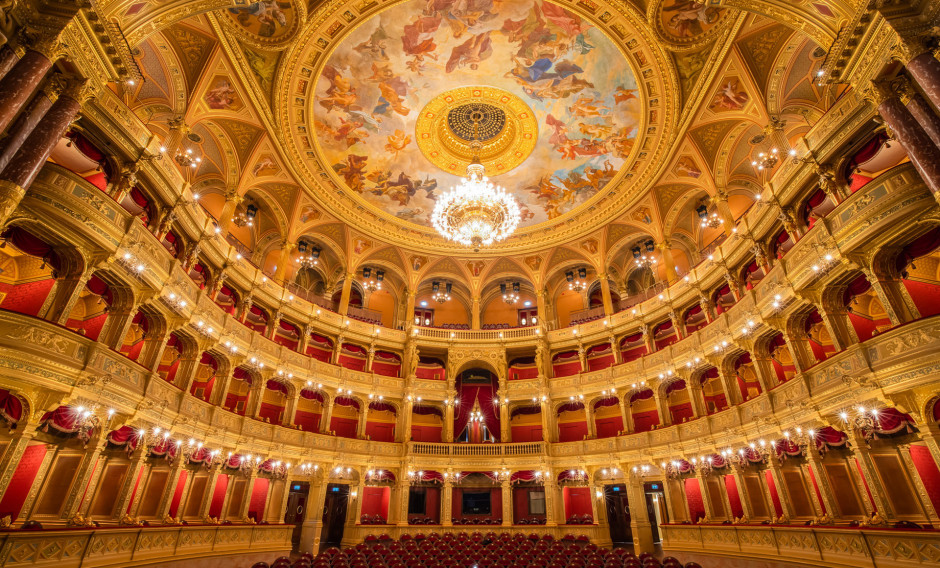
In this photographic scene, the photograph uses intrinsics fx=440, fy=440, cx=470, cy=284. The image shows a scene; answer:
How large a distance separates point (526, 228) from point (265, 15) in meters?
16.6

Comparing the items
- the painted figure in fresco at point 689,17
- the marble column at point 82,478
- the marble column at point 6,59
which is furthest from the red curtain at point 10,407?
the painted figure in fresco at point 689,17

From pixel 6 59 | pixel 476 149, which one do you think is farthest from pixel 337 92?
pixel 6 59

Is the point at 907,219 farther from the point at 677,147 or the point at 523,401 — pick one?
the point at 523,401

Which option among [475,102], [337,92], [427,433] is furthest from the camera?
[427,433]

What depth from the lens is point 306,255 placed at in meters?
25.2

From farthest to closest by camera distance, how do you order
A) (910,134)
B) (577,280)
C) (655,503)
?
1. (577,280)
2. (655,503)
3. (910,134)

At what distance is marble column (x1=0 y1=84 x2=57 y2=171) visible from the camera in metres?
7.12

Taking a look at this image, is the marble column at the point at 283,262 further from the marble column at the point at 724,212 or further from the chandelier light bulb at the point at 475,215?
the marble column at the point at 724,212

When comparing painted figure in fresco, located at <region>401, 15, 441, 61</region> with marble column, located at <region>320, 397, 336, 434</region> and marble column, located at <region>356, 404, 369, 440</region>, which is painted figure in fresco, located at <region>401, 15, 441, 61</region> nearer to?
marble column, located at <region>320, 397, 336, 434</region>

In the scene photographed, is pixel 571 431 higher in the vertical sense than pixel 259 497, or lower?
higher

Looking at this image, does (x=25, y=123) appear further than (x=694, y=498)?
No

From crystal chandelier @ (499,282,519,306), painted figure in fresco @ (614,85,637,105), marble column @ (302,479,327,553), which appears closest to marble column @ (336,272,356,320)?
marble column @ (302,479,327,553)

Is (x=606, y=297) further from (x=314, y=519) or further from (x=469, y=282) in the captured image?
(x=314, y=519)

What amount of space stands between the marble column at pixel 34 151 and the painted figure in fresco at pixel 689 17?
16779 millimetres
